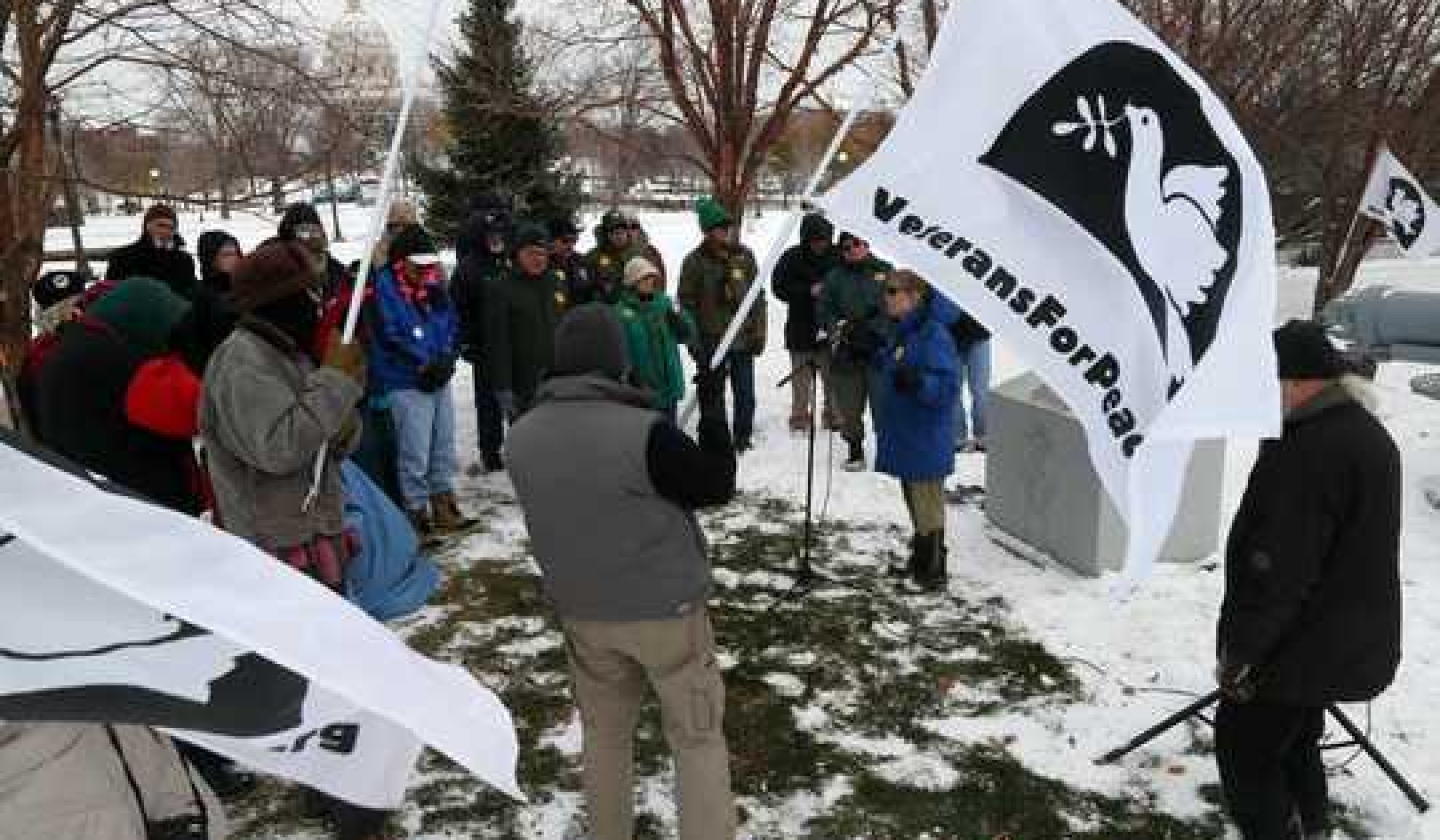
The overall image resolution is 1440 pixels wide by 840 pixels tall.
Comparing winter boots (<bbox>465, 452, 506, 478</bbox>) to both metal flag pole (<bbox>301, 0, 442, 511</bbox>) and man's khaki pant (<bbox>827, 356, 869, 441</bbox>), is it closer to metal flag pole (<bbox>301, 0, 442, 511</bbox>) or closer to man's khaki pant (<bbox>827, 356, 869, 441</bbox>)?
man's khaki pant (<bbox>827, 356, 869, 441</bbox>)

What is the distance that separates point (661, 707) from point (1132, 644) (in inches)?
112

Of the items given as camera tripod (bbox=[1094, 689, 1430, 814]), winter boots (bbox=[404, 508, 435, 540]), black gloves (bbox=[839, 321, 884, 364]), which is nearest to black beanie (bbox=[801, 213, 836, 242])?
black gloves (bbox=[839, 321, 884, 364])

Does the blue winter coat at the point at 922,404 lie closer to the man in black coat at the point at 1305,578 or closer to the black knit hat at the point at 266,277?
the man in black coat at the point at 1305,578

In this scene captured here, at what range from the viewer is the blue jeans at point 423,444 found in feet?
20.7

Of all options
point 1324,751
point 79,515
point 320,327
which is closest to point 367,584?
point 320,327

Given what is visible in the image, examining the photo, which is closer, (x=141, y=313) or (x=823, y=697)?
(x=141, y=313)

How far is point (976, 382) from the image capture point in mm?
8109

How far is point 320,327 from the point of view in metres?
3.42

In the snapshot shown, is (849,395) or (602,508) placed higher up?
(602,508)

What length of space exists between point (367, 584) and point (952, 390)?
10.4 ft

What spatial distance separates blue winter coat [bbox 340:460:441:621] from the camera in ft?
12.2

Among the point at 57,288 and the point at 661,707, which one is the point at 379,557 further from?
the point at 57,288

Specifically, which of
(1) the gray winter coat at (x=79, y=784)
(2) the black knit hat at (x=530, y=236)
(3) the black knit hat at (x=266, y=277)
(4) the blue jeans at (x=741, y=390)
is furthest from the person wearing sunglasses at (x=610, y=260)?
(1) the gray winter coat at (x=79, y=784)

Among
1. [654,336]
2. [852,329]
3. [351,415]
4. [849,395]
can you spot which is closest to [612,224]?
[654,336]
